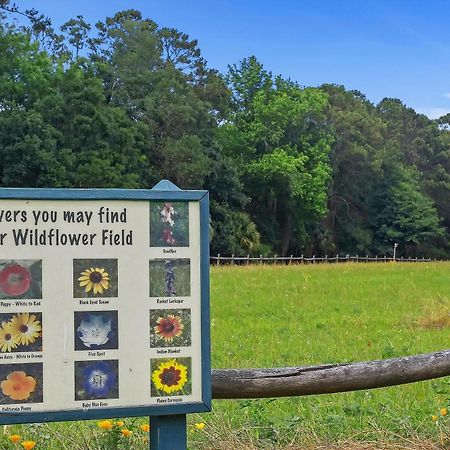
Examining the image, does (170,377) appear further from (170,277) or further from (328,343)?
(328,343)

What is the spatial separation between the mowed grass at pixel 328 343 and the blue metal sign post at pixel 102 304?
47.8 inches

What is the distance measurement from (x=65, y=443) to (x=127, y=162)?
3625cm

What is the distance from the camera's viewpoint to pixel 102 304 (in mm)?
3188

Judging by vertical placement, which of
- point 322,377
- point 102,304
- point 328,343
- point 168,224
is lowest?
point 328,343

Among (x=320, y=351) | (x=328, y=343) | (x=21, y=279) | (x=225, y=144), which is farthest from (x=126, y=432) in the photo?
(x=225, y=144)

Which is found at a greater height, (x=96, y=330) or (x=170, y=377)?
(x=96, y=330)

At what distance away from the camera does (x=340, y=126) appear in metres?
59.2

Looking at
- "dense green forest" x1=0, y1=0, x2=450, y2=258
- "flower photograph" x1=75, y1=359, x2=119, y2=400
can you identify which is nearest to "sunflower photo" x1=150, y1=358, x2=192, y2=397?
"flower photograph" x1=75, y1=359, x2=119, y2=400

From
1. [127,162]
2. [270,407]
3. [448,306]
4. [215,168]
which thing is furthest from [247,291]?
[215,168]

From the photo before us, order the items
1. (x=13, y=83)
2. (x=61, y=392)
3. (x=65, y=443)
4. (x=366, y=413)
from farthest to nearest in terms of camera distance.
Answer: (x=13, y=83)
(x=366, y=413)
(x=65, y=443)
(x=61, y=392)

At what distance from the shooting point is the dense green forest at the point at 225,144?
38062mm

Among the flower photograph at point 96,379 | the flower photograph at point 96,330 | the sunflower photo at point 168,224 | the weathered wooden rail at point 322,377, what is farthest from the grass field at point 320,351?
the sunflower photo at point 168,224

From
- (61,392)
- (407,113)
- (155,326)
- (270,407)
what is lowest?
(270,407)

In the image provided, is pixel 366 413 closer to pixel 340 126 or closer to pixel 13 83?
pixel 13 83
